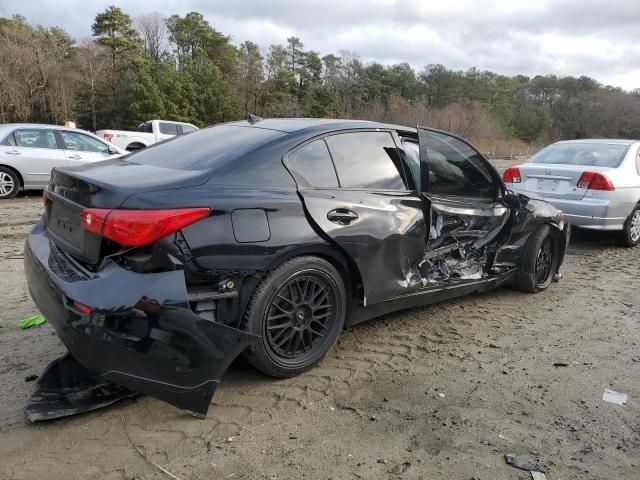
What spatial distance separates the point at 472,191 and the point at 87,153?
849 centimetres

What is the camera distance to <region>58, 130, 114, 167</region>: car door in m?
10.0

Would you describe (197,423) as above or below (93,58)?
below

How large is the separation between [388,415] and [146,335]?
1349 mm

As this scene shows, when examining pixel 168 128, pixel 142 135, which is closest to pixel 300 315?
pixel 142 135

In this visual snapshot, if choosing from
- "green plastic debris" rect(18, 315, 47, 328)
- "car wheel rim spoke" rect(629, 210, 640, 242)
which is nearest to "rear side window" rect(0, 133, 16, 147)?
"green plastic debris" rect(18, 315, 47, 328)

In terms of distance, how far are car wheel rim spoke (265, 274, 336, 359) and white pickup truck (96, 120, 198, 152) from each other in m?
15.2

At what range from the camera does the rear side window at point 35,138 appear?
9539mm

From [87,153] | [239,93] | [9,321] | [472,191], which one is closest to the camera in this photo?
[9,321]

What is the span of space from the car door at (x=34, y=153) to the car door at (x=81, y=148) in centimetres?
16

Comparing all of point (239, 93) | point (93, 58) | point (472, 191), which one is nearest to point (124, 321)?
point (472, 191)

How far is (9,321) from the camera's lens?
382 cm

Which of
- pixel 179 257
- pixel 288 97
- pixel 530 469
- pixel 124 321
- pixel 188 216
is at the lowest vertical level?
pixel 530 469

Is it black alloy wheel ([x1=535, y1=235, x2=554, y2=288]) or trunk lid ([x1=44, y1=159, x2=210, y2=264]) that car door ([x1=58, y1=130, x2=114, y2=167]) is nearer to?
trunk lid ([x1=44, y1=159, x2=210, y2=264])

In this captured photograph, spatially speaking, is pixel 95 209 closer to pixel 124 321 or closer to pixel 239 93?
pixel 124 321
